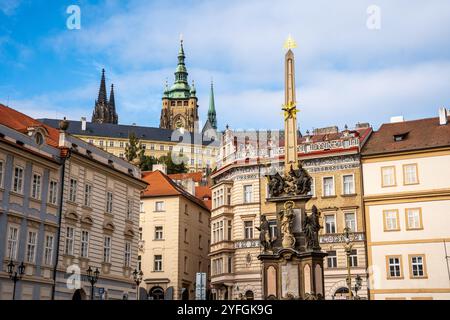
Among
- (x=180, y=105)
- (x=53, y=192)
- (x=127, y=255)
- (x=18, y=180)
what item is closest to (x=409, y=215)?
(x=127, y=255)

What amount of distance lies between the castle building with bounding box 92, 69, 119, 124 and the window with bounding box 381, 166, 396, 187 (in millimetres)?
140421

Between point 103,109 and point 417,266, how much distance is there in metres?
150

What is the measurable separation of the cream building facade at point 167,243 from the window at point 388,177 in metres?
19.4

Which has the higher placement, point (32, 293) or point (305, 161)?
point (305, 161)

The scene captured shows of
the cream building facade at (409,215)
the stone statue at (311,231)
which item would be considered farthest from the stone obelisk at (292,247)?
the cream building facade at (409,215)

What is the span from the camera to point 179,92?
182125 mm

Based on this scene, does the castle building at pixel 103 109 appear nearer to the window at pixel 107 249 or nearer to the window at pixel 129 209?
the window at pixel 129 209

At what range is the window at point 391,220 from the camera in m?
43.5

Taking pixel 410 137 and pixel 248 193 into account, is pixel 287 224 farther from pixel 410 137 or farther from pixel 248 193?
pixel 410 137

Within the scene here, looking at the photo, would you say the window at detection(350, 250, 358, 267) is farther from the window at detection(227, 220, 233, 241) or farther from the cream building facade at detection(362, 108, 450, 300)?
the window at detection(227, 220, 233, 241)
